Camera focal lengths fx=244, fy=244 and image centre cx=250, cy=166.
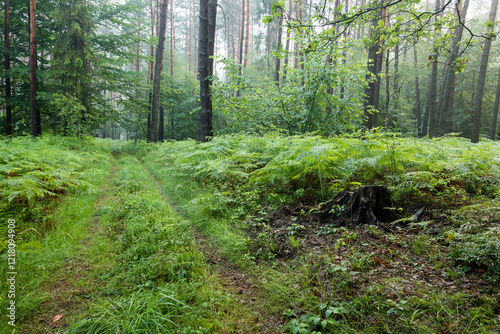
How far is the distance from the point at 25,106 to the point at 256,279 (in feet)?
54.8

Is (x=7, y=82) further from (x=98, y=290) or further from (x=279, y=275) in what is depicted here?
(x=279, y=275)

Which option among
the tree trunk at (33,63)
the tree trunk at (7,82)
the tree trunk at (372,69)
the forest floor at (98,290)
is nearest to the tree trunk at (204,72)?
the tree trunk at (372,69)

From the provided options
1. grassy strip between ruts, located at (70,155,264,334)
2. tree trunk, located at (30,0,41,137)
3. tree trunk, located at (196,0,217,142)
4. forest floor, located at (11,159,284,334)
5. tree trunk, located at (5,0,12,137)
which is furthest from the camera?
tree trunk, located at (5,0,12,137)

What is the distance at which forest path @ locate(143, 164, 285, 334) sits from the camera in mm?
2297

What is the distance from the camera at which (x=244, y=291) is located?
9.33ft

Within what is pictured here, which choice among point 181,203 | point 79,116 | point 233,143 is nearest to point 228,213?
point 181,203

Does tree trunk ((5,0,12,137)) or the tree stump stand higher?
tree trunk ((5,0,12,137))

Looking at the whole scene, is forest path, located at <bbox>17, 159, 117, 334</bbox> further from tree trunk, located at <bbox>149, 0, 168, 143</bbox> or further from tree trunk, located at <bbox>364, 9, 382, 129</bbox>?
tree trunk, located at <bbox>149, 0, 168, 143</bbox>

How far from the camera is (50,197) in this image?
5031mm

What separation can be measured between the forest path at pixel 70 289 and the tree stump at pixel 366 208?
10.9ft

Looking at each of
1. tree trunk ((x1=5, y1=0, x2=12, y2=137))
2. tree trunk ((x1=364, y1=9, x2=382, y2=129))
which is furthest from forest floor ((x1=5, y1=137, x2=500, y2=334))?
tree trunk ((x1=5, y1=0, x2=12, y2=137))

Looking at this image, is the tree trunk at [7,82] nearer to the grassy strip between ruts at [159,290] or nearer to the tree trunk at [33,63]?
the tree trunk at [33,63]

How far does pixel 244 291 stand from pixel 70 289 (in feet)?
6.57

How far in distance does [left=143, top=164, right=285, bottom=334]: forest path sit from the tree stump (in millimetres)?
1630
